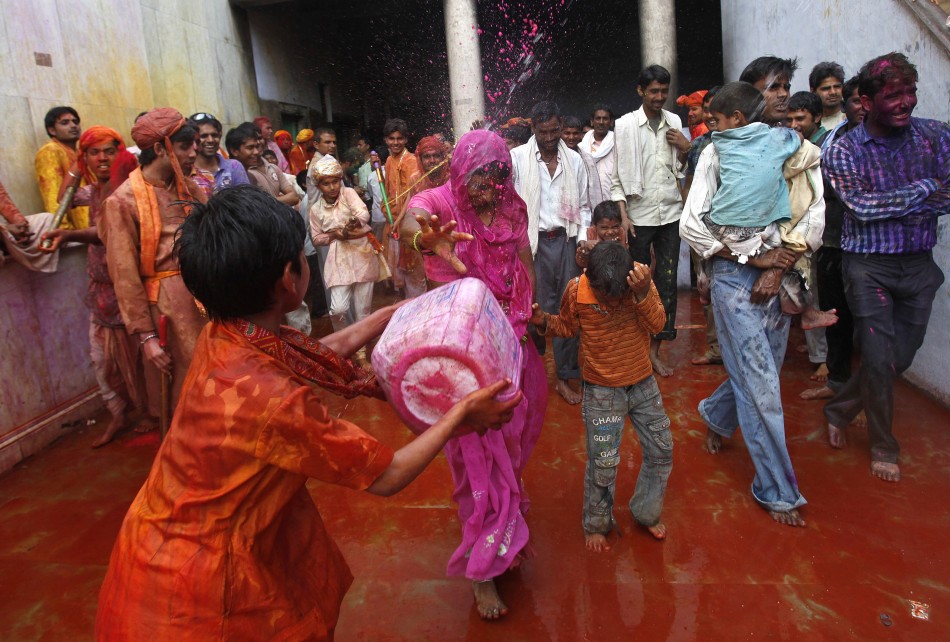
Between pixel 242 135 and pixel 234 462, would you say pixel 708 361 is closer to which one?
pixel 234 462

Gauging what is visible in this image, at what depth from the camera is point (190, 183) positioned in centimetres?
365

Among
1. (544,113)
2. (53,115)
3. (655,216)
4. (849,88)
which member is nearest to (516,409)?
(544,113)

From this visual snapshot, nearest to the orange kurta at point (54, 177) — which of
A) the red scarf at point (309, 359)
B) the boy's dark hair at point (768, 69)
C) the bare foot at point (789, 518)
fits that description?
the red scarf at point (309, 359)

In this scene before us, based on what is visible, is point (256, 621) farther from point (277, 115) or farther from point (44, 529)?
point (277, 115)

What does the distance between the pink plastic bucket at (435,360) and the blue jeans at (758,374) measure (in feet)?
5.85

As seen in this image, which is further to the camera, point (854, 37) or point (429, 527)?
point (854, 37)

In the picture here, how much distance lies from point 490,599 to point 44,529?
2.68 metres

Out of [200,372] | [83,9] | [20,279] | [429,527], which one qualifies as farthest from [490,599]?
[83,9]

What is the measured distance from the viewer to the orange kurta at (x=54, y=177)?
491cm

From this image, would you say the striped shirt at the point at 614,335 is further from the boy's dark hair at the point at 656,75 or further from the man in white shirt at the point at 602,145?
the boy's dark hair at the point at 656,75

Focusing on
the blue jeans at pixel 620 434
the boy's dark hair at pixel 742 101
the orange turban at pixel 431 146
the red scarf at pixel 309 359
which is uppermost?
the orange turban at pixel 431 146

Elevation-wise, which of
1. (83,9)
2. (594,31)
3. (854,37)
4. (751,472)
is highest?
(594,31)

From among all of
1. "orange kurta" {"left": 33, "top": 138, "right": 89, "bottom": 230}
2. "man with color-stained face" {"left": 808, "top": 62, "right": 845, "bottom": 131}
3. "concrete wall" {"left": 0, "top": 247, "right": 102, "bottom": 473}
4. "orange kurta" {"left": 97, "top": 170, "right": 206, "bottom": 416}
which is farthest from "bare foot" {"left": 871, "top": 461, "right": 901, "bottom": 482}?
"orange kurta" {"left": 33, "top": 138, "right": 89, "bottom": 230}

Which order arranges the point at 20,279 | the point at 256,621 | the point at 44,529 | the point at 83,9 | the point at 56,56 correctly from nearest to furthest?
the point at 256,621 < the point at 44,529 < the point at 20,279 < the point at 56,56 < the point at 83,9
